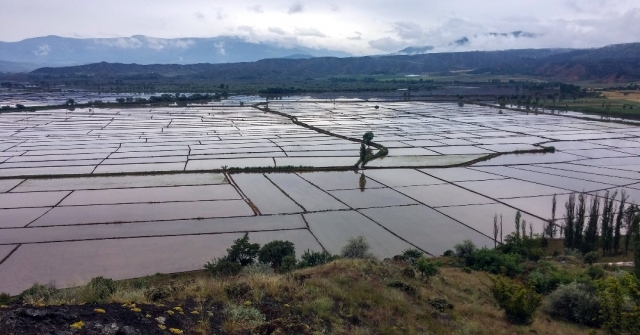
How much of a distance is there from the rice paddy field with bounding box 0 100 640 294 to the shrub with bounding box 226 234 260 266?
1.47 m

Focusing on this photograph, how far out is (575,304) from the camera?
36.5ft

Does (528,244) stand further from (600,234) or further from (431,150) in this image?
(431,150)

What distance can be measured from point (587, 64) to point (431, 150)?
131680 mm

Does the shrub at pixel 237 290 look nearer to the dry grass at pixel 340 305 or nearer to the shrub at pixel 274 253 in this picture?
the dry grass at pixel 340 305

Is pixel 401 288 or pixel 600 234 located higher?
pixel 401 288

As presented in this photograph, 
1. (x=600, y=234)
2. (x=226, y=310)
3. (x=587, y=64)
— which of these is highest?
(x=587, y=64)

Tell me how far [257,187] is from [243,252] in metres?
10.6

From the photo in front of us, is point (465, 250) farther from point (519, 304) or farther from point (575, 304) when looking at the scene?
point (519, 304)

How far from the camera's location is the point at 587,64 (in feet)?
466

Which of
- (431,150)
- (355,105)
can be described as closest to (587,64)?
(355,105)

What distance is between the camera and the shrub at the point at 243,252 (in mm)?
15438

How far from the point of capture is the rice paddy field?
1766 centimetres

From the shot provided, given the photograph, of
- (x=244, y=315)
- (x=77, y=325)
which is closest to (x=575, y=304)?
(x=244, y=315)

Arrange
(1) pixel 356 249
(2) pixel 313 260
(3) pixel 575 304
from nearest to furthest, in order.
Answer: (3) pixel 575 304 < (2) pixel 313 260 < (1) pixel 356 249
